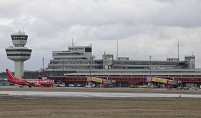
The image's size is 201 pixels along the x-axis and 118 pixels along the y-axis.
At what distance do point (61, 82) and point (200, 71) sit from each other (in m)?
64.3

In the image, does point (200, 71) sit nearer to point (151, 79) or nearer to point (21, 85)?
point (151, 79)

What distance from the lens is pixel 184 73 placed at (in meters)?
195

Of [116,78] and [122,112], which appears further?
[116,78]

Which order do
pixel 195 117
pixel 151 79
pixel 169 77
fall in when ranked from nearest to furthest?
pixel 195 117, pixel 151 79, pixel 169 77

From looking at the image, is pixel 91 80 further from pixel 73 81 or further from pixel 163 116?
pixel 163 116

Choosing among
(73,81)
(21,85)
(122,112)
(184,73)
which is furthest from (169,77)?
(122,112)

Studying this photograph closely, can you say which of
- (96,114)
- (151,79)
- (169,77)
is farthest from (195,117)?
(169,77)

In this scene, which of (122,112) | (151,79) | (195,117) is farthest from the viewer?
(151,79)

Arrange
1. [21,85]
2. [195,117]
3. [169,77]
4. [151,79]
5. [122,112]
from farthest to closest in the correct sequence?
[169,77] → [151,79] → [21,85] → [122,112] → [195,117]

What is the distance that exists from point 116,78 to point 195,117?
152 meters

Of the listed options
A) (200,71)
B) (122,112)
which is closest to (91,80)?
(200,71)

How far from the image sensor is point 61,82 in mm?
199875

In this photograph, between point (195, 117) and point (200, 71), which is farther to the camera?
point (200, 71)

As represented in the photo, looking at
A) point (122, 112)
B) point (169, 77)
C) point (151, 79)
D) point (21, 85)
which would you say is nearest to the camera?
point (122, 112)
